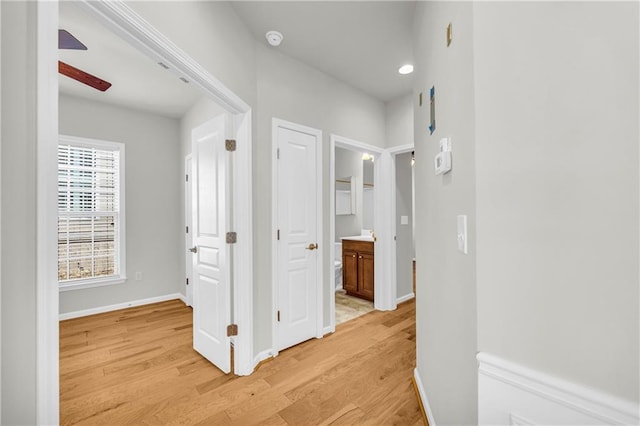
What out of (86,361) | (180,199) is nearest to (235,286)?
(86,361)

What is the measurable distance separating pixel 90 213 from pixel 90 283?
0.88 meters

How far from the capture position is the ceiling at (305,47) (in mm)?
1968

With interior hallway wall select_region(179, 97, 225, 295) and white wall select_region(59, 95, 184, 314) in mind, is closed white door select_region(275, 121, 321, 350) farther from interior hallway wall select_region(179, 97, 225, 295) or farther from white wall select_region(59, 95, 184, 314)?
white wall select_region(59, 95, 184, 314)

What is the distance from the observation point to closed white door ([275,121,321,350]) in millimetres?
2453

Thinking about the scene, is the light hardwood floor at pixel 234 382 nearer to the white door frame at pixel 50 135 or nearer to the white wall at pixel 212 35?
the white door frame at pixel 50 135

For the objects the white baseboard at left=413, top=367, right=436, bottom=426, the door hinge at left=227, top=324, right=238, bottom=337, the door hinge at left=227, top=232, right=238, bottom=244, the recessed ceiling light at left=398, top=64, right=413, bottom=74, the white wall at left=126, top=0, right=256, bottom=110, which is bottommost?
the white baseboard at left=413, top=367, right=436, bottom=426

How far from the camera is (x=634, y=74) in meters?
0.58

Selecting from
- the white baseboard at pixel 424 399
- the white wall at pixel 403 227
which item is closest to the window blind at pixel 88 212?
the white wall at pixel 403 227

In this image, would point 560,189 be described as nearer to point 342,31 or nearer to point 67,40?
point 342,31

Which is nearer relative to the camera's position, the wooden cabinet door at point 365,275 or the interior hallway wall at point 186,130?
the interior hallway wall at point 186,130

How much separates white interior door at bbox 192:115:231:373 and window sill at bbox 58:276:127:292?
1.94 metres

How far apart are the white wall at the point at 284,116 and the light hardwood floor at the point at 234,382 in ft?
1.19

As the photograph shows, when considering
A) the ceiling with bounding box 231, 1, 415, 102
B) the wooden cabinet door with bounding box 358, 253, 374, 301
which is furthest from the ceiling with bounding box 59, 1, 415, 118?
the wooden cabinet door with bounding box 358, 253, 374, 301

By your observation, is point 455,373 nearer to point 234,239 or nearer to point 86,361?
point 234,239
